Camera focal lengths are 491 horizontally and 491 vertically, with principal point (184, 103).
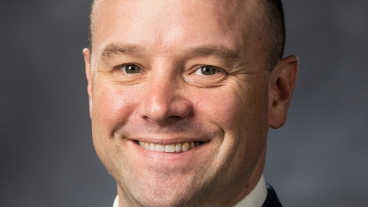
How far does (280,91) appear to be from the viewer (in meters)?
2.88

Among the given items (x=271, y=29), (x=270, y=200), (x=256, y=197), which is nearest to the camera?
(x=271, y=29)

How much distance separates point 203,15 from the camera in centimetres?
239

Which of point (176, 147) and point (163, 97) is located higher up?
point (163, 97)

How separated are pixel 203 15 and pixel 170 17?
0.53 feet

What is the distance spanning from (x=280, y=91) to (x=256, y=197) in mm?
635

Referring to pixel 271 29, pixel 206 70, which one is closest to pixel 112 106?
pixel 206 70

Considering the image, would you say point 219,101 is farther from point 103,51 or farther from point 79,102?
point 79,102

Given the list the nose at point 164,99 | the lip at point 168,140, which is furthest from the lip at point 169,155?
the nose at point 164,99

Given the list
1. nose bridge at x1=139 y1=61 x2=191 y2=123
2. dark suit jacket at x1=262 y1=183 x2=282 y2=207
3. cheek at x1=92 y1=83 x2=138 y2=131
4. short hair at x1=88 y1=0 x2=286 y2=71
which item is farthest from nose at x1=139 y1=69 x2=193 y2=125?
dark suit jacket at x1=262 y1=183 x2=282 y2=207

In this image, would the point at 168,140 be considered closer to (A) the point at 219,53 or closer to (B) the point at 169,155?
(B) the point at 169,155

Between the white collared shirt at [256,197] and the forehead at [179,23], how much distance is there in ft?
2.90

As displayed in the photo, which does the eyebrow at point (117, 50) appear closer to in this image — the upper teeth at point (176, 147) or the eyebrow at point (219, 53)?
the eyebrow at point (219, 53)

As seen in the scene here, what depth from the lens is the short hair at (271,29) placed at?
2617mm

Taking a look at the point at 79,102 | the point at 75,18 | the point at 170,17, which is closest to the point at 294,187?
the point at 79,102
